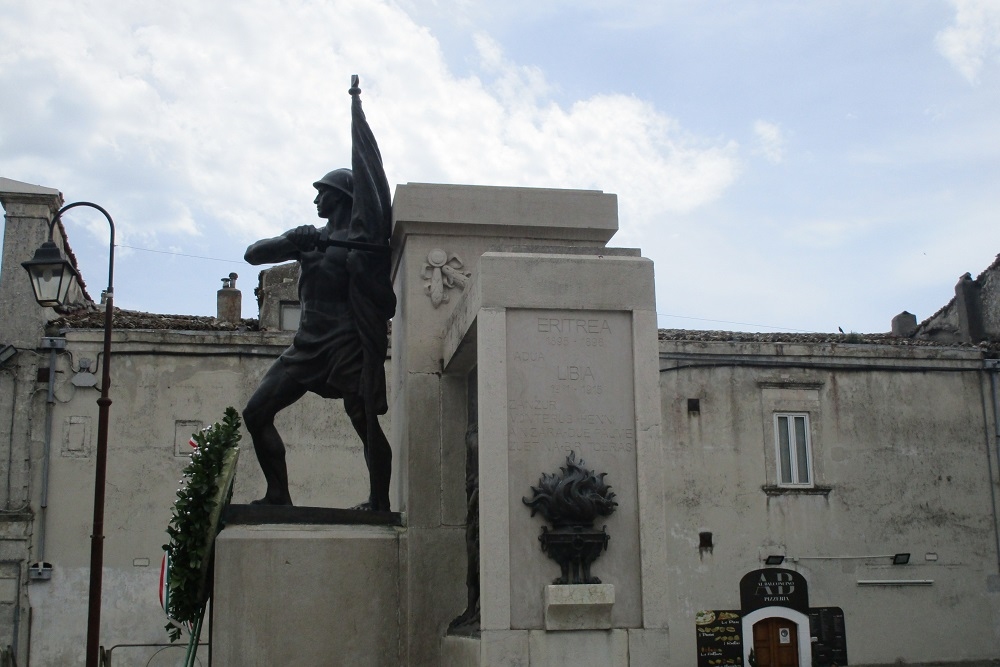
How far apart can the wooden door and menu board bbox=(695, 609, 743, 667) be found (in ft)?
1.19

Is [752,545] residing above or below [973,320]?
below

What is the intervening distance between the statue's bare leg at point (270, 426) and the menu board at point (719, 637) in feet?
55.2

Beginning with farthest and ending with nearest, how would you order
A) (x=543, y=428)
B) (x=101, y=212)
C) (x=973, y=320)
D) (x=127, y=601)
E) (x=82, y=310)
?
(x=973, y=320) → (x=82, y=310) → (x=127, y=601) → (x=101, y=212) → (x=543, y=428)

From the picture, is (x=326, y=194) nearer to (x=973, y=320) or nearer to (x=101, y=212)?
(x=101, y=212)

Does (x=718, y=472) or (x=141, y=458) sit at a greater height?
(x=141, y=458)

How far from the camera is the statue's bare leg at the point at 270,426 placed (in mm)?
8328

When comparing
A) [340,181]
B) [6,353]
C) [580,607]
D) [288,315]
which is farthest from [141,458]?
[580,607]

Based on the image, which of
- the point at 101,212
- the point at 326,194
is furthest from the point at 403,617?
the point at 101,212

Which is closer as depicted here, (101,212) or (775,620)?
(101,212)

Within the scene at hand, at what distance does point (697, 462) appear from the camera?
24.6 metres

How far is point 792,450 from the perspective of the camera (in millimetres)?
24938

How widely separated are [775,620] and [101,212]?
16148mm

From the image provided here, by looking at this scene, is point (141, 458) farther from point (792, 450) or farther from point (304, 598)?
point (304, 598)

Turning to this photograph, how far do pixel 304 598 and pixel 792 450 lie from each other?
18.7 m
